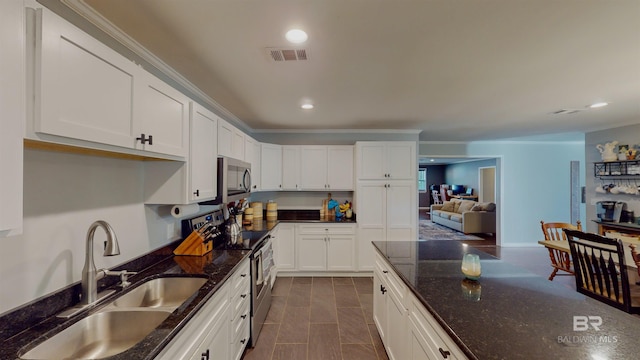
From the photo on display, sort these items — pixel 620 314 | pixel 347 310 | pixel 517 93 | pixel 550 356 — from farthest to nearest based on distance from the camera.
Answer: pixel 347 310 < pixel 517 93 < pixel 620 314 < pixel 550 356

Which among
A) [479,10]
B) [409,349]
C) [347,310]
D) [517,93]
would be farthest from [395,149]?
[409,349]

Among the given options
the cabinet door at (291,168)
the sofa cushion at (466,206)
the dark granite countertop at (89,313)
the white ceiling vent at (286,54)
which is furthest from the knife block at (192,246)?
the sofa cushion at (466,206)

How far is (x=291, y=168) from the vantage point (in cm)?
434

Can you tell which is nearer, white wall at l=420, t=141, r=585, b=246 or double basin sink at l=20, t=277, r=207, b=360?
double basin sink at l=20, t=277, r=207, b=360

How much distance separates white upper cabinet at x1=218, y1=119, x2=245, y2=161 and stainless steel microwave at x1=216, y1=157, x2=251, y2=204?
5.1 inches

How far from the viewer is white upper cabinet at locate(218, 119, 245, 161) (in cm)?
243

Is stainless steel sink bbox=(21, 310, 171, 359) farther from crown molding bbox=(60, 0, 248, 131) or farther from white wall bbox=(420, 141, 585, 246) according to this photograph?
white wall bbox=(420, 141, 585, 246)

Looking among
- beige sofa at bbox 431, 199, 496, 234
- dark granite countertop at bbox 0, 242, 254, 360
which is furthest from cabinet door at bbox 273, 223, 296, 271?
beige sofa at bbox 431, 199, 496, 234

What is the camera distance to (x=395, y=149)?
413cm

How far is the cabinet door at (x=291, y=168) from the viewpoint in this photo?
4.34 m

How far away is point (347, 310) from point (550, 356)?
240 centimetres

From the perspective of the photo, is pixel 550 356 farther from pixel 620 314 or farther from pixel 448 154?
pixel 448 154

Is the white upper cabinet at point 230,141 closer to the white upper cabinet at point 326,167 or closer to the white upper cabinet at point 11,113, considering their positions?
the white upper cabinet at point 326,167

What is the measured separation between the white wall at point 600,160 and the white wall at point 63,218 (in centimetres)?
663
